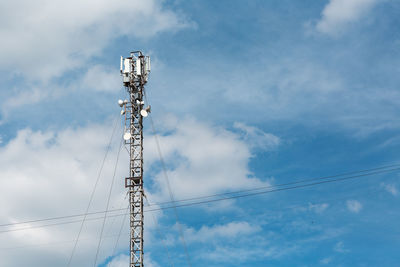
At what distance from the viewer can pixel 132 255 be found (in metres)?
64.6

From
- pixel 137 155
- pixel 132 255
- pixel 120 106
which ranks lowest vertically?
pixel 132 255

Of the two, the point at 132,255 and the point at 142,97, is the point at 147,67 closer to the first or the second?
the point at 142,97

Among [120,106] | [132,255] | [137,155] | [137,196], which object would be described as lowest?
[132,255]

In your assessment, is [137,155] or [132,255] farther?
[137,155]

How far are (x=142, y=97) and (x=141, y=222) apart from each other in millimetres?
15585

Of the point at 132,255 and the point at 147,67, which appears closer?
the point at 132,255

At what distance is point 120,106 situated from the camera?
71.1 metres

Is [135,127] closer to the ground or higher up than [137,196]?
higher up

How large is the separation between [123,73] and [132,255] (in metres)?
22.1

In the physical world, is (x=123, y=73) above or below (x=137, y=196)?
above

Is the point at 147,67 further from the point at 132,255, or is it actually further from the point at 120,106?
the point at 132,255

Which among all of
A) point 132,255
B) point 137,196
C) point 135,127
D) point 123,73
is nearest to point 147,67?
point 123,73

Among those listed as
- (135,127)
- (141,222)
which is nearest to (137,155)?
(135,127)

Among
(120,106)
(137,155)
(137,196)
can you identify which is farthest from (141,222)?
(120,106)
